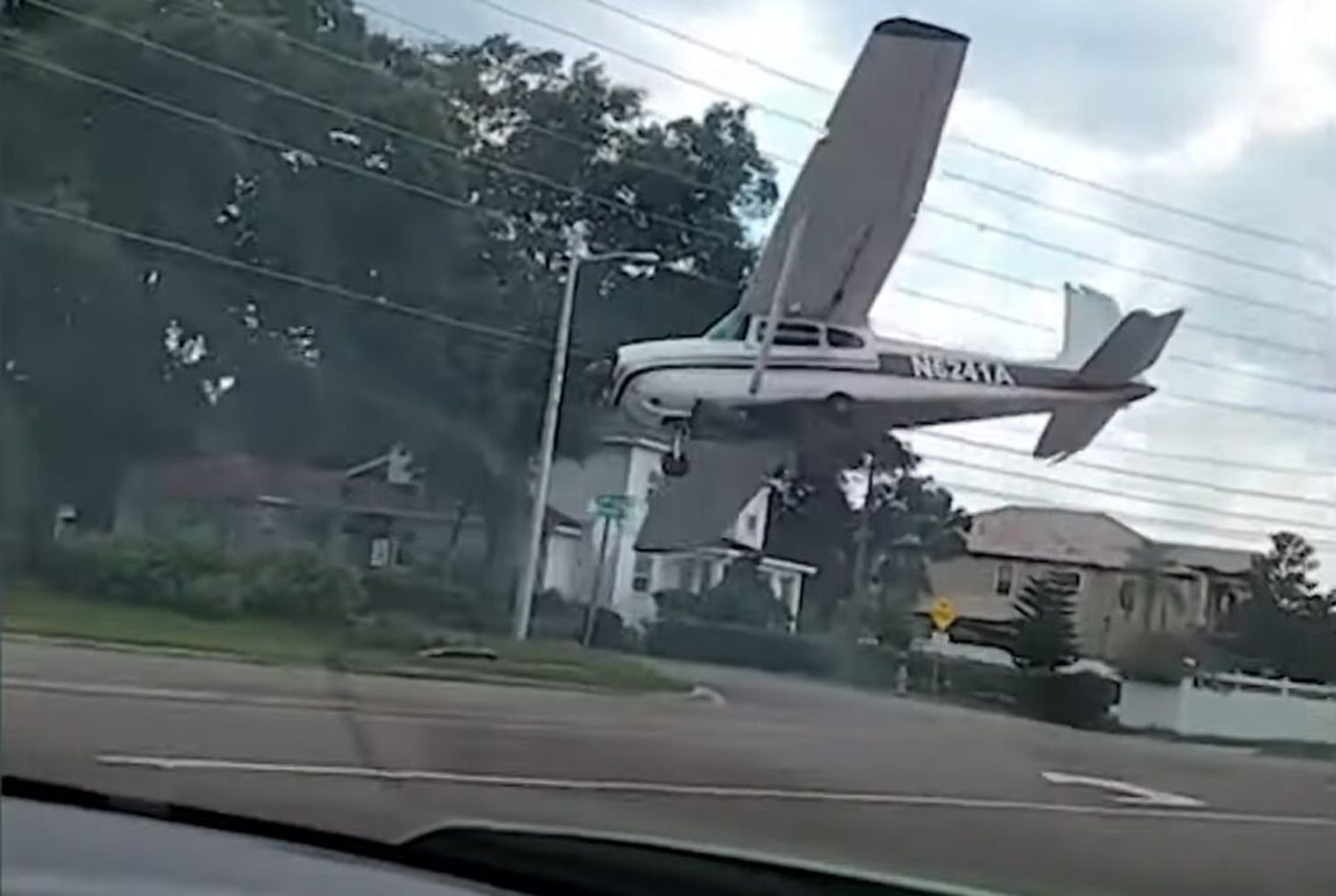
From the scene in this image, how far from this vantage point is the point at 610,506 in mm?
2900

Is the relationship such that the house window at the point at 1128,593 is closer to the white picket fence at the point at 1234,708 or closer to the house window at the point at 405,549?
the white picket fence at the point at 1234,708

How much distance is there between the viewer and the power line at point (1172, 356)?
9.36 ft

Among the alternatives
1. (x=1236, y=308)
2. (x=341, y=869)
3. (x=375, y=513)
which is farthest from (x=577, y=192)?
(x=341, y=869)

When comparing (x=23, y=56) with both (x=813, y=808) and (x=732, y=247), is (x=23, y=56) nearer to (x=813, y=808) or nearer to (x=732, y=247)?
(x=732, y=247)

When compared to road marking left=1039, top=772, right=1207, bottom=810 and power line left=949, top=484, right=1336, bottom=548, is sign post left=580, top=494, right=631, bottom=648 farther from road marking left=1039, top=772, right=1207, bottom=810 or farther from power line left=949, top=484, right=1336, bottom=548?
road marking left=1039, top=772, right=1207, bottom=810

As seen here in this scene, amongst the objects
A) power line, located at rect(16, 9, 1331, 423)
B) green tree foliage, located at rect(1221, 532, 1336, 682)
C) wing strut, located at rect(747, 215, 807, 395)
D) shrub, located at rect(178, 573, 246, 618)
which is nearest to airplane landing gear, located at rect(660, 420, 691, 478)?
wing strut, located at rect(747, 215, 807, 395)

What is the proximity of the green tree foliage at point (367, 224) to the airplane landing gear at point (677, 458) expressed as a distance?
133 mm

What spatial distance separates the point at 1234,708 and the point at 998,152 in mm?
828

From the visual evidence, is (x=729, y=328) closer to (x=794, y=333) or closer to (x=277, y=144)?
(x=794, y=333)

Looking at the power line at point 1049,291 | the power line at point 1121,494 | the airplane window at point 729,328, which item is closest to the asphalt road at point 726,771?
the power line at point 1121,494

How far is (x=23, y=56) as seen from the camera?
8.98 ft

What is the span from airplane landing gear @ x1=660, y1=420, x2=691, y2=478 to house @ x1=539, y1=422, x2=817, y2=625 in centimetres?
1

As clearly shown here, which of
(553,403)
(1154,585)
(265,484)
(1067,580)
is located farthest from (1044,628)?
(265,484)

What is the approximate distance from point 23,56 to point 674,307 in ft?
3.04
